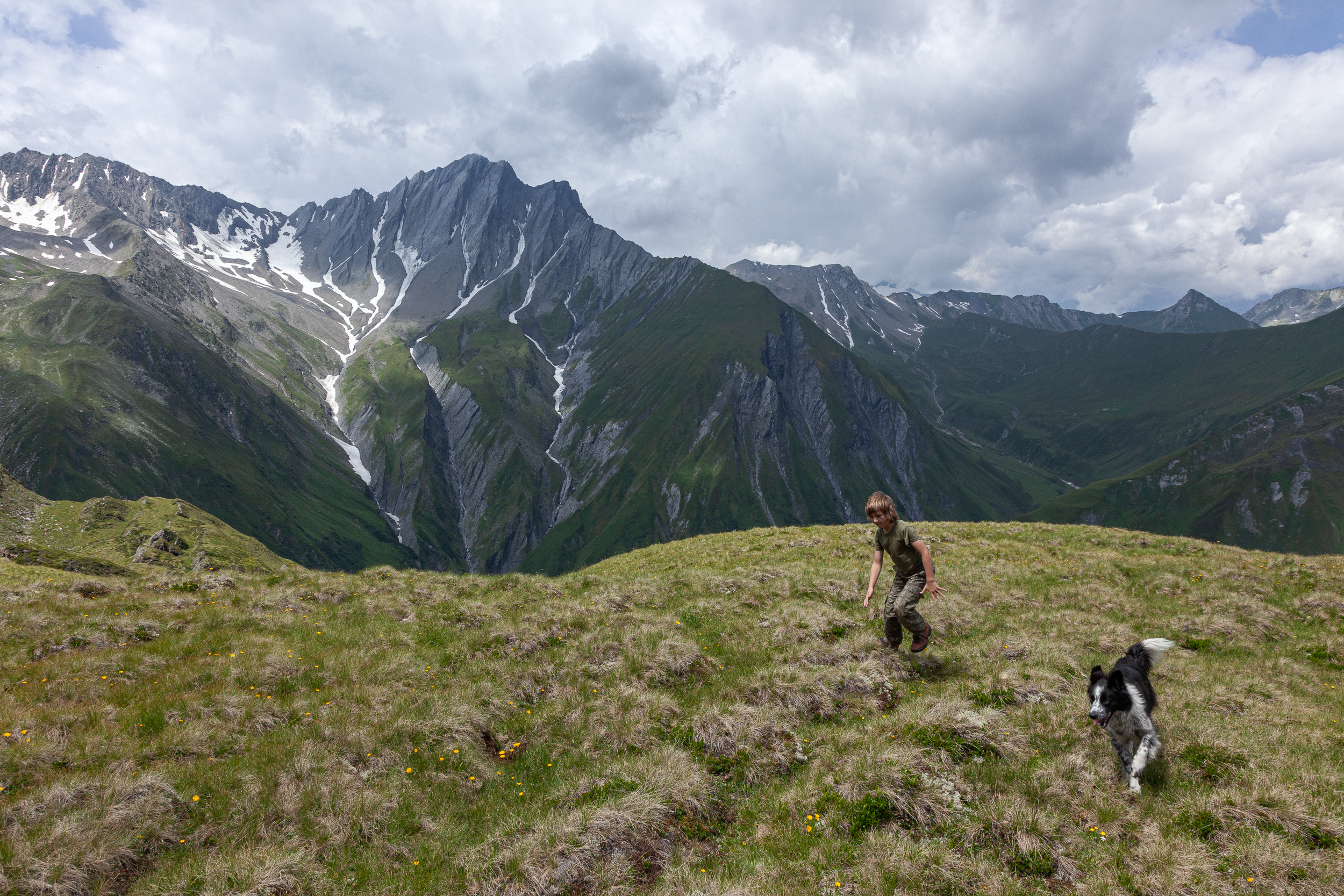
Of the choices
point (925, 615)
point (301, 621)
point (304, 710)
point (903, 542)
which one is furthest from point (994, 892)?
point (301, 621)

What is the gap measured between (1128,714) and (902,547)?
5321mm

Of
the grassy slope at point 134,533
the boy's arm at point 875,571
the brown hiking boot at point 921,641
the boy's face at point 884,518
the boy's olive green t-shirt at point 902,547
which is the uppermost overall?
the boy's face at point 884,518

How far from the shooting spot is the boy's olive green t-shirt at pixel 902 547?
14.3 metres

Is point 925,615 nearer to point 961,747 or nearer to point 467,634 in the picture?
point 961,747

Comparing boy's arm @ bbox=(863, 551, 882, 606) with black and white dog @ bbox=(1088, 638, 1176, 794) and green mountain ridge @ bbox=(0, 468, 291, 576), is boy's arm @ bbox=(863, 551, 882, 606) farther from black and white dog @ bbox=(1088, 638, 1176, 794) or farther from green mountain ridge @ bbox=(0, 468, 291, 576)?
green mountain ridge @ bbox=(0, 468, 291, 576)

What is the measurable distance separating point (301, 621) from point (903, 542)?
60.1ft

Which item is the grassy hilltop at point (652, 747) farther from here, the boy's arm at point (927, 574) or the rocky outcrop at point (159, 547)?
the rocky outcrop at point (159, 547)

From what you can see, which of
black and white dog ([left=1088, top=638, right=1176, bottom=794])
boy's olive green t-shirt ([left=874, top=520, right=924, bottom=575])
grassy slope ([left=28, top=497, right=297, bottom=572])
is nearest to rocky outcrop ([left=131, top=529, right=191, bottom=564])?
grassy slope ([left=28, top=497, right=297, bottom=572])

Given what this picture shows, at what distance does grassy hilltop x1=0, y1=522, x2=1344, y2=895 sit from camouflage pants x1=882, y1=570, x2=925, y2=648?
990 millimetres

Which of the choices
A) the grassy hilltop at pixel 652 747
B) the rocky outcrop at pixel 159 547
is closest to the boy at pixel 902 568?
the grassy hilltop at pixel 652 747

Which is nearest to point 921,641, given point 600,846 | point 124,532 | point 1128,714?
point 1128,714

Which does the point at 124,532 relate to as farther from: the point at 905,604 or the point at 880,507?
the point at 905,604

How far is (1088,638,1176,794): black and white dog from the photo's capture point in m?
9.74

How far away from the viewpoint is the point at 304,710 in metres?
12.5
